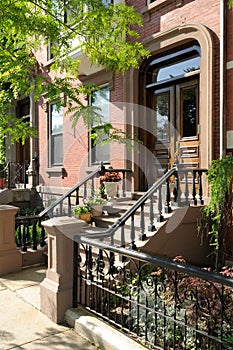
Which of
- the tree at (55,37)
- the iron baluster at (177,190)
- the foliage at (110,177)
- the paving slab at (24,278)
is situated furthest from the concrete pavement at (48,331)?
the foliage at (110,177)

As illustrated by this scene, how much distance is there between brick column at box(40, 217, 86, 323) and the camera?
4.08 m

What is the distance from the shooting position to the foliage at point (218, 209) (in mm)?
5627

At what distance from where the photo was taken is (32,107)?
1261cm

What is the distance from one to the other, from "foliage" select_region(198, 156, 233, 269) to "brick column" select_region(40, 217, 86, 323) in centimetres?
261

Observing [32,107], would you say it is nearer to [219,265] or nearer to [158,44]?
[158,44]

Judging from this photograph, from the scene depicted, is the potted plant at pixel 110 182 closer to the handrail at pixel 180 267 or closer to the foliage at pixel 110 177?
the foliage at pixel 110 177

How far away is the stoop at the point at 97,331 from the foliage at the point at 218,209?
2852 millimetres

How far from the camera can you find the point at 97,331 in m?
3.52

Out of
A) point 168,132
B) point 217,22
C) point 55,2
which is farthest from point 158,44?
point 55,2

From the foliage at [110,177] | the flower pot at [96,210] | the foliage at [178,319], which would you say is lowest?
the foliage at [178,319]

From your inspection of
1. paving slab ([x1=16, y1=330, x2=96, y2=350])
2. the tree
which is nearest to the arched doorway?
the tree

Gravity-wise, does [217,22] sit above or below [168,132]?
above

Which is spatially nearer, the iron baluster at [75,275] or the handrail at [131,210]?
the iron baluster at [75,275]

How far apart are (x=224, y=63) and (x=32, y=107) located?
823 cm
